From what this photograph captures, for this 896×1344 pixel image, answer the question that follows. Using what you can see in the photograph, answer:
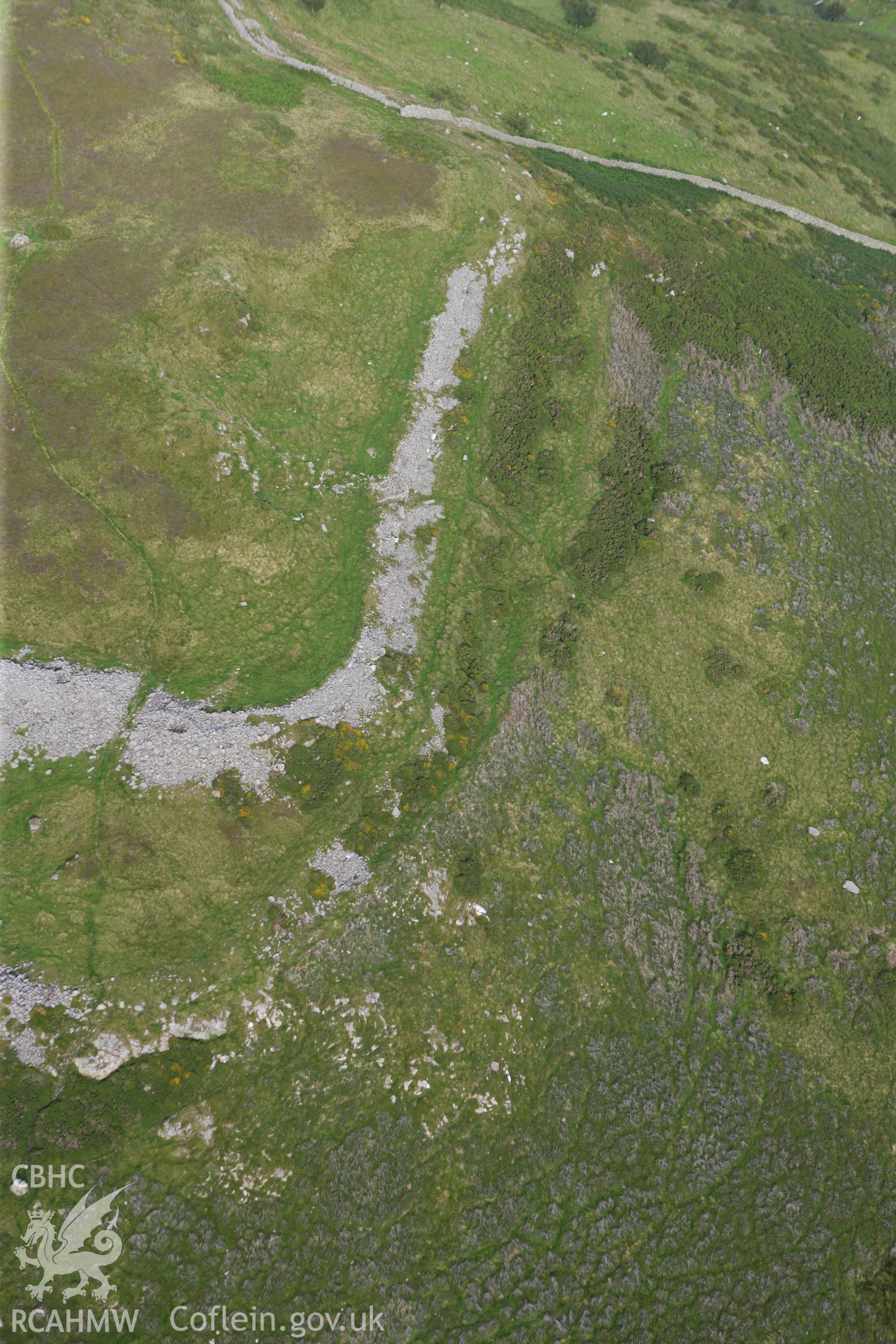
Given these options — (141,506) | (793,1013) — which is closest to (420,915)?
(793,1013)

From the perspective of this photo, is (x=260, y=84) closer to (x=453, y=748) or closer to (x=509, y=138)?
(x=509, y=138)

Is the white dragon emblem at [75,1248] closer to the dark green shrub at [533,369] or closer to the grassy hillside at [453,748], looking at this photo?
the grassy hillside at [453,748]

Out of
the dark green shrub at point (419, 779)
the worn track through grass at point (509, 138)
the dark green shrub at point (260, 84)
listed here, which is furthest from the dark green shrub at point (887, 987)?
the dark green shrub at point (260, 84)

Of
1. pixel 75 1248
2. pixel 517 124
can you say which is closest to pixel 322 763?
pixel 75 1248

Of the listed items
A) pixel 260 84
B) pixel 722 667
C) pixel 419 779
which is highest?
pixel 260 84


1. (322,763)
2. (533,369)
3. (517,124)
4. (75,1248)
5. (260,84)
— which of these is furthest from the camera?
(517,124)

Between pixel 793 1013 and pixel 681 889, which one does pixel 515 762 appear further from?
pixel 793 1013
